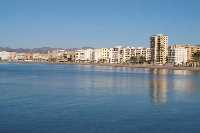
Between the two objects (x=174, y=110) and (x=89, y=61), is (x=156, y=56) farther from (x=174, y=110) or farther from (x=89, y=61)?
(x=174, y=110)

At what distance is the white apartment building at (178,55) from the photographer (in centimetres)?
12769

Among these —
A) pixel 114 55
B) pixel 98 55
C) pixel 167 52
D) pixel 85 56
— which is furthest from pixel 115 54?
pixel 167 52

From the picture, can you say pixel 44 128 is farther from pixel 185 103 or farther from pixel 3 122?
pixel 185 103

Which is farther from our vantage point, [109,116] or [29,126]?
[109,116]

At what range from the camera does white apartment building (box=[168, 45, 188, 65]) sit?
128 meters

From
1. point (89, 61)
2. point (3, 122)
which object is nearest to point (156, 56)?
point (89, 61)

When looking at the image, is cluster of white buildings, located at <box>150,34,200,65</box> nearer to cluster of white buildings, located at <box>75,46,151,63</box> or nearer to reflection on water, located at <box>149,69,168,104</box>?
cluster of white buildings, located at <box>75,46,151,63</box>

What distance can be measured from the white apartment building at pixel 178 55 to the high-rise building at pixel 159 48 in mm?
2758

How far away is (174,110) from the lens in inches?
799

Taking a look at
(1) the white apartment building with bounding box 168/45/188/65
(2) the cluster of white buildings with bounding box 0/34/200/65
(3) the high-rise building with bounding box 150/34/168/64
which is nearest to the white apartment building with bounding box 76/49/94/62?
(2) the cluster of white buildings with bounding box 0/34/200/65

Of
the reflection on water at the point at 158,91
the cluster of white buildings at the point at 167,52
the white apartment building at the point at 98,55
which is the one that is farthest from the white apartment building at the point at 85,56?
the reflection on water at the point at 158,91

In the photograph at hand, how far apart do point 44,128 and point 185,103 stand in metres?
10.9

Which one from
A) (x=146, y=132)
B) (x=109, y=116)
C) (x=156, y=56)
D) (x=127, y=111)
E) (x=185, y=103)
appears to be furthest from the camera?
(x=156, y=56)

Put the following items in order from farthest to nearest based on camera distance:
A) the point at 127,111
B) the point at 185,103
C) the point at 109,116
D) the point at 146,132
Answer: the point at 185,103, the point at 127,111, the point at 109,116, the point at 146,132
